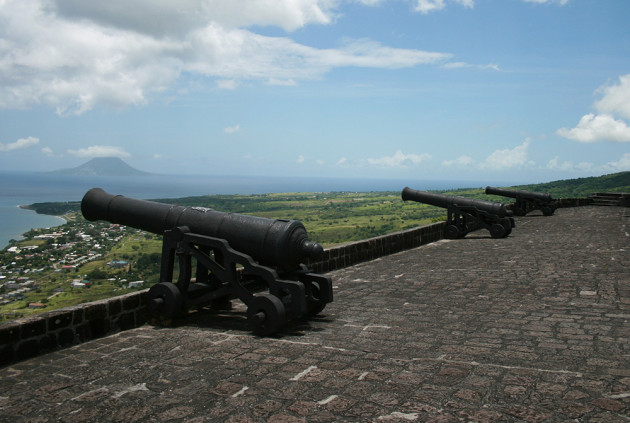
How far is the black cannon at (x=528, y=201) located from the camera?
73.7 ft

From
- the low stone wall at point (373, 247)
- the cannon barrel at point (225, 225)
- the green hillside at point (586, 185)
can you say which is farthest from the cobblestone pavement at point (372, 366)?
the green hillside at point (586, 185)

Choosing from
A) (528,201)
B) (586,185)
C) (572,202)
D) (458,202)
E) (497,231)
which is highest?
(586,185)

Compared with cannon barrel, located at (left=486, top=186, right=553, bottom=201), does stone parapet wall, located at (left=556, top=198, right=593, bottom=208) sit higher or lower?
lower

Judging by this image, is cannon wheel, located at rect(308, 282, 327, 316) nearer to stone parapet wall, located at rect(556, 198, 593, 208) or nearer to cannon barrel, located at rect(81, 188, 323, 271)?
cannon barrel, located at rect(81, 188, 323, 271)

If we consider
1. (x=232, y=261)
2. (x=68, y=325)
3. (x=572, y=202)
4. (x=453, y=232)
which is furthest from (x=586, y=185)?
(x=68, y=325)

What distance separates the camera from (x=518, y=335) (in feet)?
16.6

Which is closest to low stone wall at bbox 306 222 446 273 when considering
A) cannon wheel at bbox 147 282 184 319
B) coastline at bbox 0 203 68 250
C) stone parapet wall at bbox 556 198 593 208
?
cannon wheel at bbox 147 282 184 319

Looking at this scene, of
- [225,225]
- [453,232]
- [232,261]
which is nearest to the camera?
[232,261]

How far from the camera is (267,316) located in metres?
5.16

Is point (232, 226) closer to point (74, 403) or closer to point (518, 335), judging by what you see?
point (74, 403)

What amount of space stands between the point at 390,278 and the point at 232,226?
3.90 meters

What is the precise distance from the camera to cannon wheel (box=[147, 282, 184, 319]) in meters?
5.77

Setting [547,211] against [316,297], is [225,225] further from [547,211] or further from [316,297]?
[547,211]

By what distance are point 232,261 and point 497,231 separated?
11118mm
